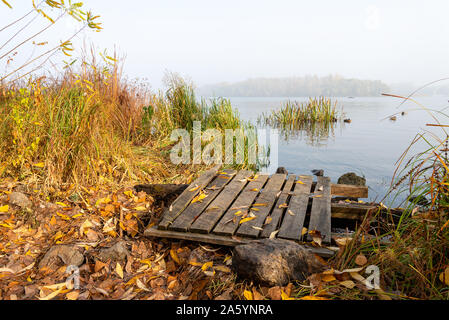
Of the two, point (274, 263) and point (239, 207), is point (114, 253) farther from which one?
point (274, 263)

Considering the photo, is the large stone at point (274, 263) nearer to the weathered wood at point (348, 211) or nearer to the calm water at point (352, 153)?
the weathered wood at point (348, 211)

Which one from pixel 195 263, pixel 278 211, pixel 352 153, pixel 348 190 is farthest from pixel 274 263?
pixel 352 153

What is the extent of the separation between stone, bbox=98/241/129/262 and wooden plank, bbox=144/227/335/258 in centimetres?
27

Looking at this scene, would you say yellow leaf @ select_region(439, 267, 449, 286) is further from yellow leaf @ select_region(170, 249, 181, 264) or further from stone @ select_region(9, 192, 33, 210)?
stone @ select_region(9, 192, 33, 210)

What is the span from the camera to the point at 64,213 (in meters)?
3.28

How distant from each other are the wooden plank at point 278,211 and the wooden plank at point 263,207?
5 cm

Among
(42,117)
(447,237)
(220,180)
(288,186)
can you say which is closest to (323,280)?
(447,237)

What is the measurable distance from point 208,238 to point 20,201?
2.01m

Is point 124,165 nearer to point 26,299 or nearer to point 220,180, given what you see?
point 220,180

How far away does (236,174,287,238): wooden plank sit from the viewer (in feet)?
9.19

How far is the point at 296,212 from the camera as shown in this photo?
10.5 ft

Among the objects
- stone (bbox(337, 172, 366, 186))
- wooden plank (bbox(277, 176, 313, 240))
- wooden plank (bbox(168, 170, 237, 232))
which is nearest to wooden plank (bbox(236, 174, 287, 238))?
wooden plank (bbox(277, 176, 313, 240))

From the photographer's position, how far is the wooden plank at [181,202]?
3031 millimetres
